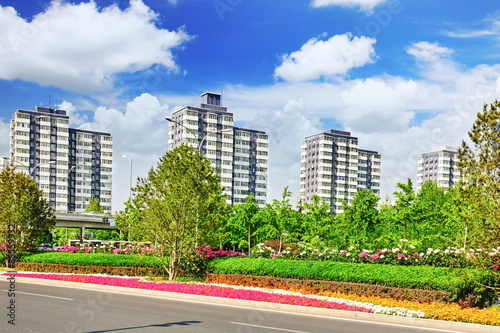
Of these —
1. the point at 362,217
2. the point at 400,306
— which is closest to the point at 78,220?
the point at 362,217

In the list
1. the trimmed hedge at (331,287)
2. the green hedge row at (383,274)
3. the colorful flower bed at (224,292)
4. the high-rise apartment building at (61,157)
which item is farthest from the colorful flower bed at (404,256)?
the high-rise apartment building at (61,157)

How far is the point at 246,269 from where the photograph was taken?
1873 centimetres

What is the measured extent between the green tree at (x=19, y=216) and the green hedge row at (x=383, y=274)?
47.5 feet

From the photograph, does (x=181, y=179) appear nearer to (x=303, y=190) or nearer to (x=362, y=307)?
(x=362, y=307)

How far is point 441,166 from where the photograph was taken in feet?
490

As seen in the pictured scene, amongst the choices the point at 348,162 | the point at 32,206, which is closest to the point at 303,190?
the point at 348,162

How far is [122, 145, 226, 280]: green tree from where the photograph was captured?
1995cm

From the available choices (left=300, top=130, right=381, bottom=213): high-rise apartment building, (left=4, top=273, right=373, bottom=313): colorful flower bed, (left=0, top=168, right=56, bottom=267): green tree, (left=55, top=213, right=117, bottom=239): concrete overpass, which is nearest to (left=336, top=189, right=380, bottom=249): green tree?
(left=4, top=273, right=373, bottom=313): colorful flower bed

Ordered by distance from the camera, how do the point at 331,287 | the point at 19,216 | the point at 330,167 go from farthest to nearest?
the point at 330,167 → the point at 19,216 → the point at 331,287

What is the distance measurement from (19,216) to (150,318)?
62.4 feet

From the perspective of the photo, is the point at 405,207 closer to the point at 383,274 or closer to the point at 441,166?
the point at 383,274

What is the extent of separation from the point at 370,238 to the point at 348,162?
362 ft

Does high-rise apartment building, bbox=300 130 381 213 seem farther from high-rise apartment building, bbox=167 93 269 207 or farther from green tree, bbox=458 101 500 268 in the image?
green tree, bbox=458 101 500 268

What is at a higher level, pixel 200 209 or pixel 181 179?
pixel 181 179
